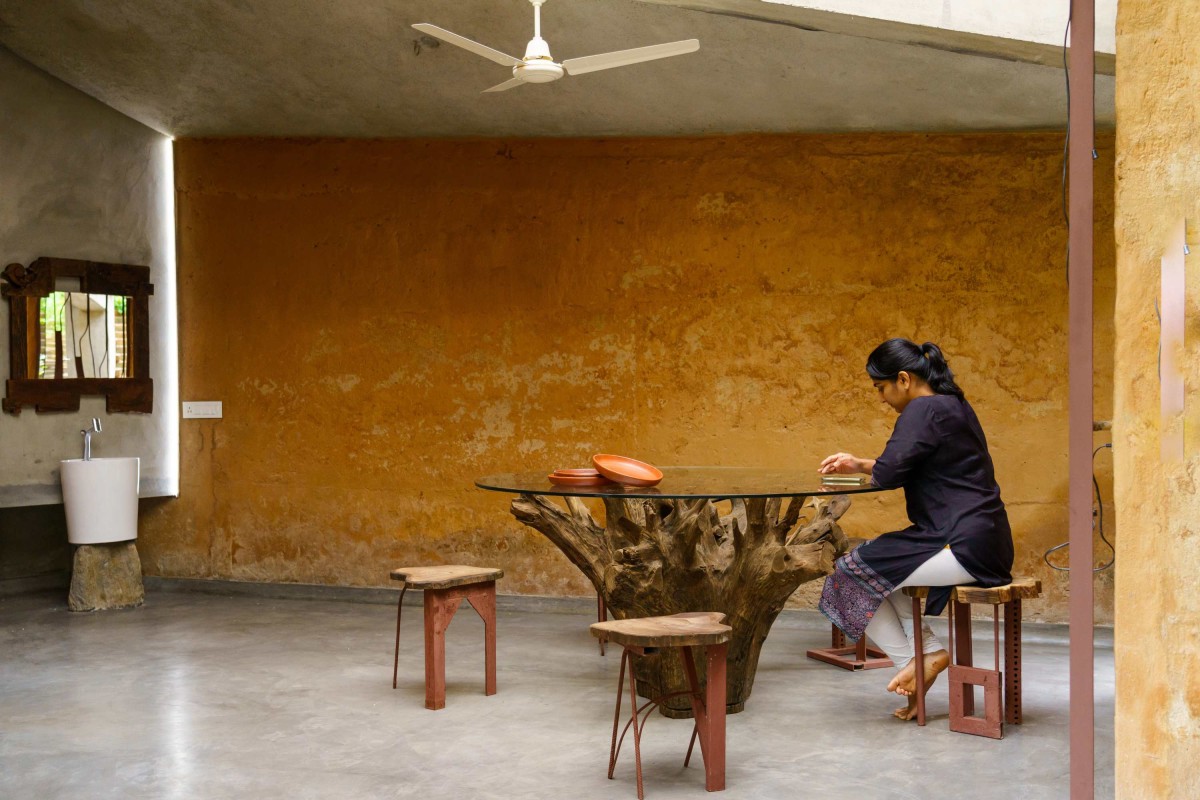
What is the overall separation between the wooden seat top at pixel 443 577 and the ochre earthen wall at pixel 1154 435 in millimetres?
2868

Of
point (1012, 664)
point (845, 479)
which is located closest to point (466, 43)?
point (845, 479)

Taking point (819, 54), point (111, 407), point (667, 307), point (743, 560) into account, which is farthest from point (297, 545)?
point (819, 54)

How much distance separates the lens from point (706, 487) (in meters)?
4.27

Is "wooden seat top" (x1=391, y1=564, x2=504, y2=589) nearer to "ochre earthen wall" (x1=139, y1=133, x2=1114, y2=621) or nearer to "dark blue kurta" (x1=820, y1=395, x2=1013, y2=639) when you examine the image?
"dark blue kurta" (x1=820, y1=395, x2=1013, y2=639)

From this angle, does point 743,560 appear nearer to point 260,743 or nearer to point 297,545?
point 260,743

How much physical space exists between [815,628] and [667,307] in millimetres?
2010

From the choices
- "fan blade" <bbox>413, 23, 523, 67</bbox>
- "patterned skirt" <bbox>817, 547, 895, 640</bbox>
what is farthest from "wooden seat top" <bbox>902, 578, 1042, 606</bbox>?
"fan blade" <bbox>413, 23, 523, 67</bbox>

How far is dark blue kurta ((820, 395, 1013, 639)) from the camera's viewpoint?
4254mm

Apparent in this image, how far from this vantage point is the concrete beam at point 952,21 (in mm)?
4402

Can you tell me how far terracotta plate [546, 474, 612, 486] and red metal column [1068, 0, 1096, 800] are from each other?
225 centimetres

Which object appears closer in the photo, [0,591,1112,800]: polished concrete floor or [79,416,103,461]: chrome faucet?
[0,591,1112,800]: polished concrete floor

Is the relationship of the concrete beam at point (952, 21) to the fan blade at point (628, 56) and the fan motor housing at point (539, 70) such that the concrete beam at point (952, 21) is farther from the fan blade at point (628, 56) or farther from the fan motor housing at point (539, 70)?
the fan motor housing at point (539, 70)

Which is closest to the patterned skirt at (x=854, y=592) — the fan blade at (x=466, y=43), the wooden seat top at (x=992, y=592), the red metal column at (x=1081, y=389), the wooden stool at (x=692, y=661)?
the wooden seat top at (x=992, y=592)

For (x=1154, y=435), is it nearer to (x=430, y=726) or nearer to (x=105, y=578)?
(x=430, y=726)
